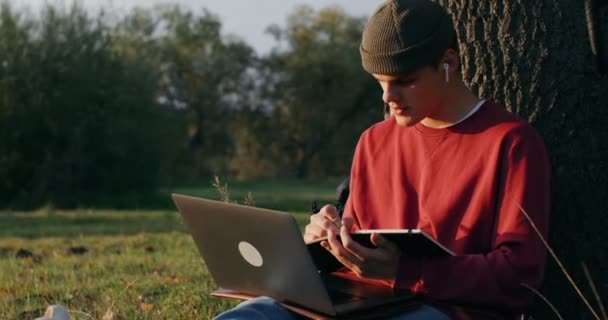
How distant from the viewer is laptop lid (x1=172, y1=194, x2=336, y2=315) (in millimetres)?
3148

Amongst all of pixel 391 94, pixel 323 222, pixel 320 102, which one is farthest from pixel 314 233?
pixel 320 102

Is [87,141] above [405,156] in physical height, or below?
below

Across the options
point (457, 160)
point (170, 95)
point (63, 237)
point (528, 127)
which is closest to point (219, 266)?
point (457, 160)

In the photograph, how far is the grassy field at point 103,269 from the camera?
226 inches

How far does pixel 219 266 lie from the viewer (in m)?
3.61

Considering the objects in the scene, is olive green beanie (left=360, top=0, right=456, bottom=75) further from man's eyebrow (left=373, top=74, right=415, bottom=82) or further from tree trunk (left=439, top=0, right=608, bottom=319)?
tree trunk (left=439, top=0, right=608, bottom=319)

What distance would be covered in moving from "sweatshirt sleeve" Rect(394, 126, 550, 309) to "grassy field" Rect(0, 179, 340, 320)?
2.00m

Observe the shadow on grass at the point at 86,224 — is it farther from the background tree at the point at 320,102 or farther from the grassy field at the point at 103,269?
the background tree at the point at 320,102

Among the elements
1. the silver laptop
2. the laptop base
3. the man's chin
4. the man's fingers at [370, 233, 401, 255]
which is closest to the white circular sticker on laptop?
the silver laptop

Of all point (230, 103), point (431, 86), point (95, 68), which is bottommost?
point (230, 103)

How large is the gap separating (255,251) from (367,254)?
36cm

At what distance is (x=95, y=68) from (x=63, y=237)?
37.0 ft

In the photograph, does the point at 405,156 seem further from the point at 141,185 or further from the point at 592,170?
the point at 141,185

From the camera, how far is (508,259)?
323 cm
